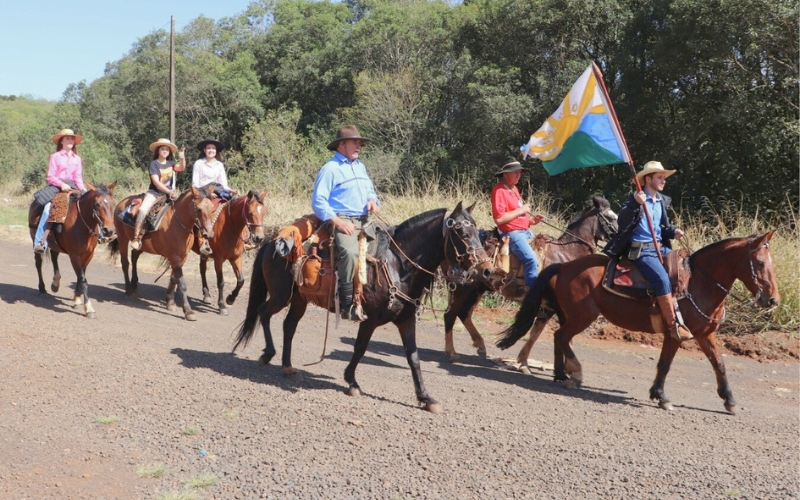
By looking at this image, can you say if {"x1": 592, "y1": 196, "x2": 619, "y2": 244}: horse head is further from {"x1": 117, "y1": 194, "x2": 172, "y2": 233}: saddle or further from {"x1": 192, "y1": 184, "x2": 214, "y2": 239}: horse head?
{"x1": 117, "y1": 194, "x2": 172, "y2": 233}: saddle

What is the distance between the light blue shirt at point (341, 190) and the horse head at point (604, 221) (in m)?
4.04

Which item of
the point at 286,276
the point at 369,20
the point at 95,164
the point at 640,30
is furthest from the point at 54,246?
the point at 369,20

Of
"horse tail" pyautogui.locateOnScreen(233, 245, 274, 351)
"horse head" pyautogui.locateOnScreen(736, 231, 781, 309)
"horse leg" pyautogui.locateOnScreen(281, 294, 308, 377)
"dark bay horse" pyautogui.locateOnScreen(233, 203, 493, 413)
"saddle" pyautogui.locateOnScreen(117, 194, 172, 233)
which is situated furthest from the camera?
"saddle" pyautogui.locateOnScreen(117, 194, 172, 233)

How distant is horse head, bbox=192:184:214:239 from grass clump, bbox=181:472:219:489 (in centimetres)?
625

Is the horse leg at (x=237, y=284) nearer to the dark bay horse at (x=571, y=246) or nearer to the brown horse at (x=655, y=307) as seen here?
the dark bay horse at (x=571, y=246)

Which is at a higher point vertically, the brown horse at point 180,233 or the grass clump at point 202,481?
the brown horse at point 180,233

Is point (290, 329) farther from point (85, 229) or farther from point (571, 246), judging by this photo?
A: point (85, 229)

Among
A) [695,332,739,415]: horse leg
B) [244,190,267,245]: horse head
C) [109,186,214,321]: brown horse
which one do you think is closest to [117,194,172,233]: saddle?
[109,186,214,321]: brown horse

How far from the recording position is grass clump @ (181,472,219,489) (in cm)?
479

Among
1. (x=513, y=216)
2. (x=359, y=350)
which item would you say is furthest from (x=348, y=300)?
(x=513, y=216)

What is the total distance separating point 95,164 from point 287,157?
1120cm

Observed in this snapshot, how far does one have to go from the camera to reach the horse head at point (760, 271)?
7445mm

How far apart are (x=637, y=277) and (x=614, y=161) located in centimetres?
147

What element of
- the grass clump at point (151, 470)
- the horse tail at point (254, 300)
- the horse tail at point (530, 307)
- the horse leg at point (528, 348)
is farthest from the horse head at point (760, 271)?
the grass clump at point (151, 470)
